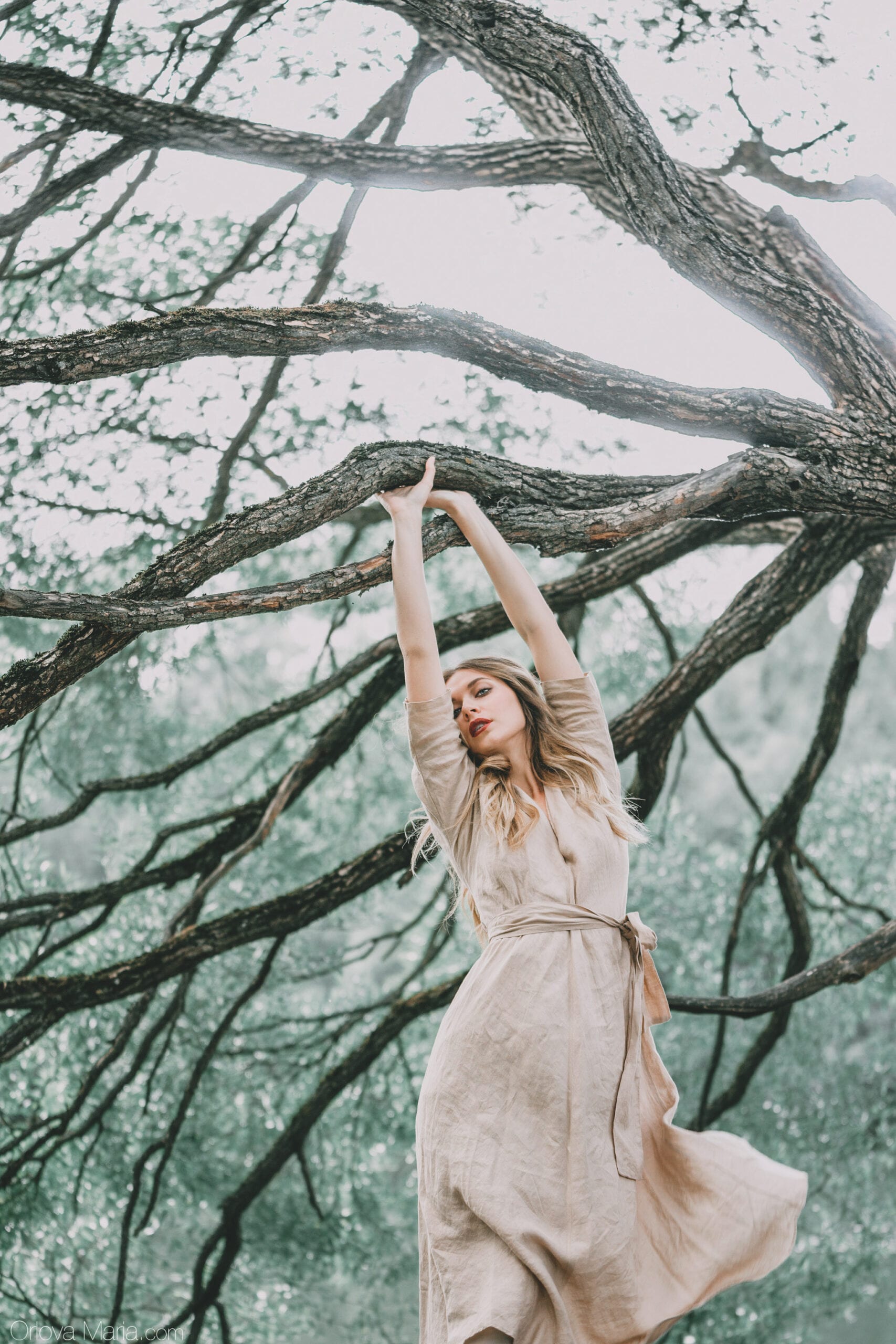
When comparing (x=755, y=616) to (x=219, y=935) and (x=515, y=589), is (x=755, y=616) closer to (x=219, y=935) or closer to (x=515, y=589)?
(x=515, y=589)

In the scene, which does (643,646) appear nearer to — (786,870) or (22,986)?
(786,870)

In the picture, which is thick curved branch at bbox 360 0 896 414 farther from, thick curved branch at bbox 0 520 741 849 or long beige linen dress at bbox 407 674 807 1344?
long beige linen dress at bbox 407 674 807 1344

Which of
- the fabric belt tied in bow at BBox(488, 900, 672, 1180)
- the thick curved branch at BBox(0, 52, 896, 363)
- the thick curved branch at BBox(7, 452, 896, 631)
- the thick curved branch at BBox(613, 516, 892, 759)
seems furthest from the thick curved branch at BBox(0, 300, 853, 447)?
the fabric belt tied in bow at BBox(488, 900, 672, 1180)

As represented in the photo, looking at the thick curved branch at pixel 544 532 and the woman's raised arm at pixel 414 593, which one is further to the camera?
the woman's raised arm at pixel 414 593

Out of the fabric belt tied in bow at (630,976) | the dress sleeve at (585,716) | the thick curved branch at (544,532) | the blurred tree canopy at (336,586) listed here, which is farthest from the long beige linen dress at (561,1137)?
the blurred tree canopy at (336,586)

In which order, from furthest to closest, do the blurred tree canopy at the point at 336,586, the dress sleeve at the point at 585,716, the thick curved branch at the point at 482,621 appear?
the thick curved branch at the point at 482,621
the blurred tree canopy at the point at 336,586
the dress sleeve at the point at 585,716

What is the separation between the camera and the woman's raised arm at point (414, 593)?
5.48ft

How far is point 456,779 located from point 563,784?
0.17 m

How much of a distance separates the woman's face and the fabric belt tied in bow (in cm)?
25

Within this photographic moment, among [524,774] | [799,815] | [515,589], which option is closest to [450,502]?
[515,589]

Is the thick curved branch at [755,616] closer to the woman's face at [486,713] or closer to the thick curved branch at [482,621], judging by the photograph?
the thick curved branch at [482,621]

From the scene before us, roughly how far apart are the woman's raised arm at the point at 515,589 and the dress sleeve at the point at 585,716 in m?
0.02

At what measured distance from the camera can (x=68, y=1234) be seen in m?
3.64

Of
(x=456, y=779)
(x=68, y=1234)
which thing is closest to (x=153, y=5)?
(x=456, y=779)
